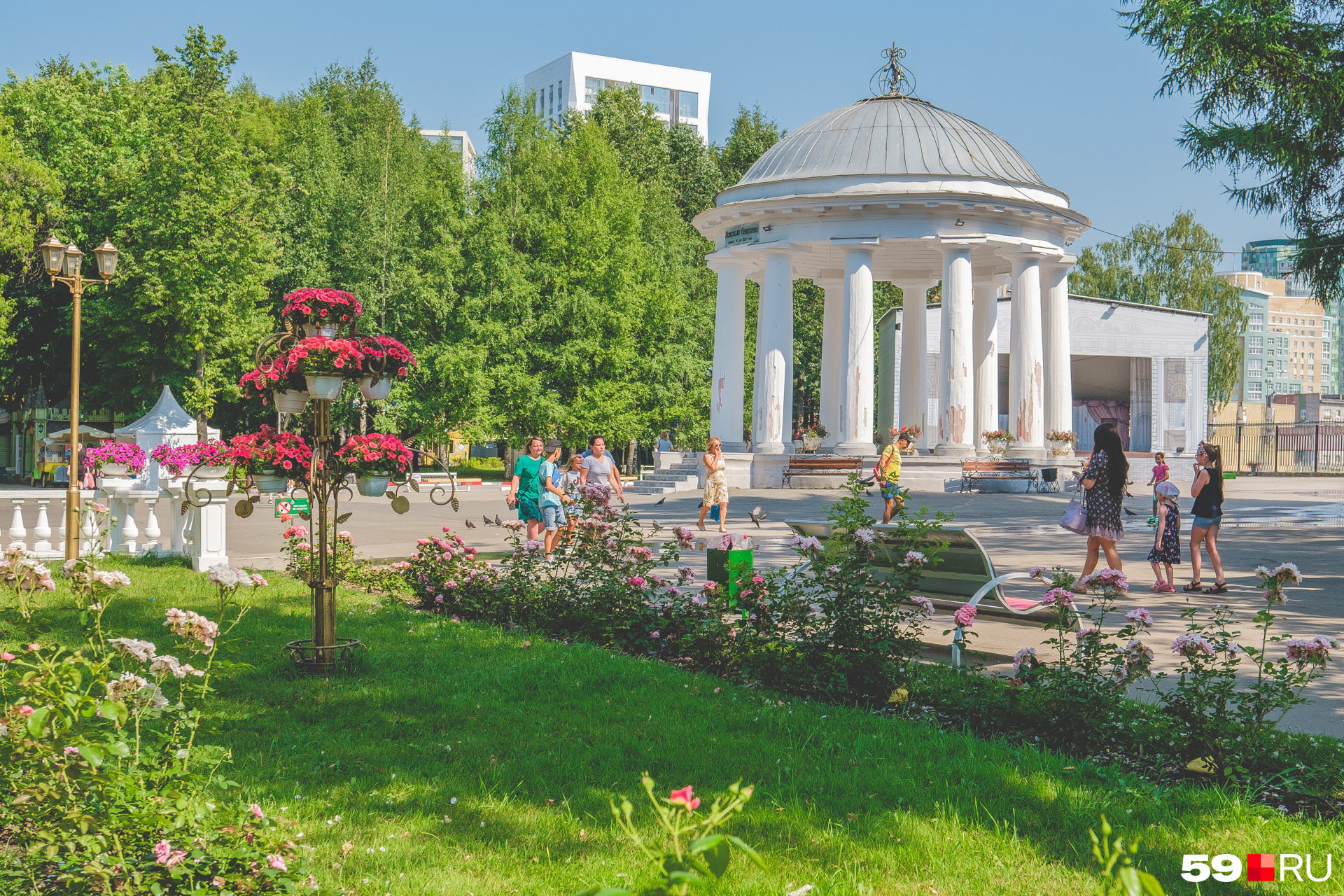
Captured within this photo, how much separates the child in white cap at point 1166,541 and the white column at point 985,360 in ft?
64.4

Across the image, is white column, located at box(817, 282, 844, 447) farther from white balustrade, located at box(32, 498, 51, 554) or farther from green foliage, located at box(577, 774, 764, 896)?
green foliage, located at box(577, 774, 764, 896)

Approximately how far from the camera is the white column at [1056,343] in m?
33.9

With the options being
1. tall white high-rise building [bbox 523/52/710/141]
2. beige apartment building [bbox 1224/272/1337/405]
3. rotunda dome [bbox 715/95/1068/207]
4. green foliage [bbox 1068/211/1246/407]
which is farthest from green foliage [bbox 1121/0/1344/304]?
beige apartment building [bbox 1224/272/1337/405]

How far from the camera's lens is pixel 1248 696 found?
17.5 ft

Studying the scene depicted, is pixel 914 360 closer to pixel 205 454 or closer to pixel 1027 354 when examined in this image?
pixel 1027 354

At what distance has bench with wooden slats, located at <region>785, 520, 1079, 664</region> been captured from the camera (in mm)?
7410

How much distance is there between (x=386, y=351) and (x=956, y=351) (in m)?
25.8

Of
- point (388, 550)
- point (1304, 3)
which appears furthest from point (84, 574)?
point (1304, 3)

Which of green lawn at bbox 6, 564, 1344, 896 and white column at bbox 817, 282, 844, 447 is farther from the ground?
white column at bbox 817, 282, 844, 447

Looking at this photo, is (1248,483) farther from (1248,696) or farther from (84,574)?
(84,574)

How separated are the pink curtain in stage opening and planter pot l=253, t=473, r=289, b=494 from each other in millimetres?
50055

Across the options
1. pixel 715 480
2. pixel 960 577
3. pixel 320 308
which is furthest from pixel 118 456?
pixel 960 577

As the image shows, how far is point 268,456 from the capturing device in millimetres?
7578

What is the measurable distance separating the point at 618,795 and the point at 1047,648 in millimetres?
4684
